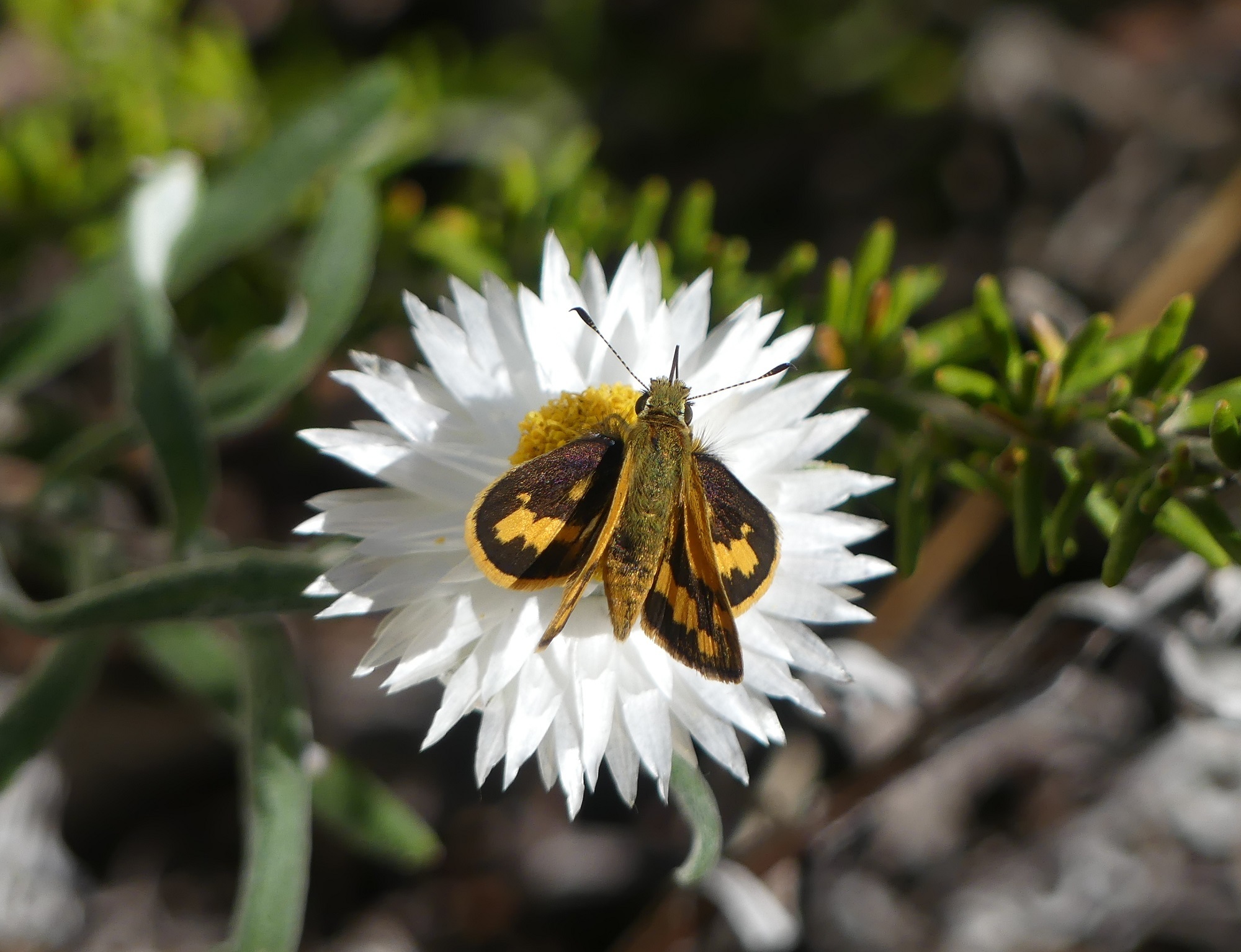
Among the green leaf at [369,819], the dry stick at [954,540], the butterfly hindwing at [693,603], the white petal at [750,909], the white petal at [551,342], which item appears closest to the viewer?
the butterfly hindwing at [693,603]

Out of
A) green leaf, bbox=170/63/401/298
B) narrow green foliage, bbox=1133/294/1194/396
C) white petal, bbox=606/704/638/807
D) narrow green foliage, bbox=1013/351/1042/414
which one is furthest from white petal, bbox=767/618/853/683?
green leaf, bbox=170/63/401/298

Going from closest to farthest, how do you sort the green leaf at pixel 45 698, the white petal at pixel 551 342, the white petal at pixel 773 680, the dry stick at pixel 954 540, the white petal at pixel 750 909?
the white petal at pixel 773 680 → the white petal at pixel 551 342 → the green leaf at pixel 45 698 → the white petal at pixel 750 909 → the dry stick at pixel 954 540

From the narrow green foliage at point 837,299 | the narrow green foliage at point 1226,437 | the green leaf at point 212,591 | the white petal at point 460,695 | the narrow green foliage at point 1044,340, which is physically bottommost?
the narrow green foliage at point 1226,437

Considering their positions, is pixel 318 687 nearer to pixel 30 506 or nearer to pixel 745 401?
pixel 30 506

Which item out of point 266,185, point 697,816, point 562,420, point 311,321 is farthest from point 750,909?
point 266,185

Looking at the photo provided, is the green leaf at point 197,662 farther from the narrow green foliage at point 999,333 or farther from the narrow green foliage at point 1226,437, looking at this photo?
the narrow green foliage at point 1226,437

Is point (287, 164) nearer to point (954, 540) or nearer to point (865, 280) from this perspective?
point (865, 280)

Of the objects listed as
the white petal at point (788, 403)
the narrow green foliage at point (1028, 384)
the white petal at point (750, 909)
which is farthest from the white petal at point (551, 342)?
the white petal at point (750, 909)

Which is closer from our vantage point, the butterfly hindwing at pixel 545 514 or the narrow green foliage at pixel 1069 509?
the butterfly hindwing at pixel 545 514
